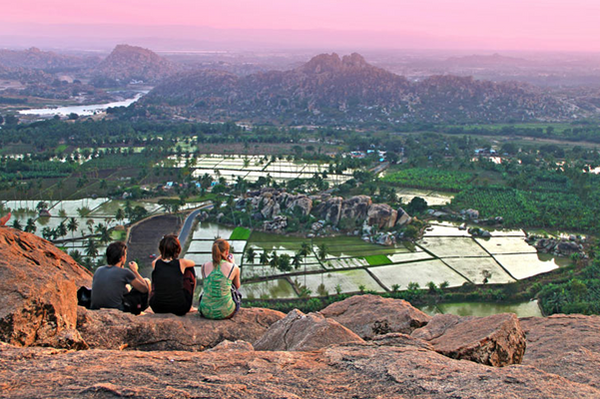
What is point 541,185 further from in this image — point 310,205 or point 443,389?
point 443,389

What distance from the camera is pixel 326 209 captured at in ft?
163

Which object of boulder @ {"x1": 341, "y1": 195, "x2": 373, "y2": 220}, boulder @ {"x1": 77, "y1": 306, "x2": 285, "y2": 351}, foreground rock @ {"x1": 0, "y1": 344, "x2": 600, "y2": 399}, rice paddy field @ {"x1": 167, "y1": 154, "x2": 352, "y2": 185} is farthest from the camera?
rice paddy field @ {"x1": 167, "y1": 154, "x2": 352, "y2": 185}

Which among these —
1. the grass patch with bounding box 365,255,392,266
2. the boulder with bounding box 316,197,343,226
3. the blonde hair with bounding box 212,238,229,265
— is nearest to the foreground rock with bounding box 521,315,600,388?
the blonde hair with bounding box 212,238,229,265

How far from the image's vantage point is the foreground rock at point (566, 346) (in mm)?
7426

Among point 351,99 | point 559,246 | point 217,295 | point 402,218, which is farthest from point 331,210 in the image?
point 351,99

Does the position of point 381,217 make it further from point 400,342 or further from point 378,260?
point 400,342

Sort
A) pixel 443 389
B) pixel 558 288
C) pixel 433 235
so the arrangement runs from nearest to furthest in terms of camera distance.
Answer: pixel 443 389
pixel 558 288
pixel 433 235

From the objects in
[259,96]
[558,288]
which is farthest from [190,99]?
[558,288]

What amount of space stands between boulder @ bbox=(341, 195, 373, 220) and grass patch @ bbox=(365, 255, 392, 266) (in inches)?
339

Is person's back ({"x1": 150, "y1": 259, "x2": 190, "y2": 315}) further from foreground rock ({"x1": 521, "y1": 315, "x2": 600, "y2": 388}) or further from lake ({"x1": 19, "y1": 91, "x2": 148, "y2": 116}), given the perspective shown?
lake ({"x1": 19, "y1": 91, "x2": 148, "y2": 116})

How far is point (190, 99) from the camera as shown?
15650 centimetres

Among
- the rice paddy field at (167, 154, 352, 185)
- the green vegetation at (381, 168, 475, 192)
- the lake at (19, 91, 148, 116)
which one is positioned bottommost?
the rice paddy field at (167, 154, 352, 185)

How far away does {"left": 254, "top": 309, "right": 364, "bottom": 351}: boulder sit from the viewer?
8148mm

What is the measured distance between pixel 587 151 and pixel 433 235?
5394 centimetres
